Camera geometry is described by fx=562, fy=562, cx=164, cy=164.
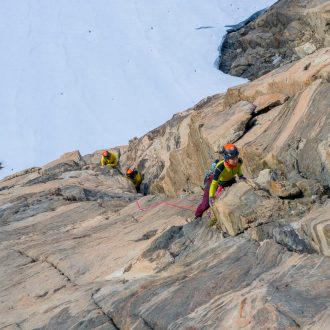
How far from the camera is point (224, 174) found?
13906 mm

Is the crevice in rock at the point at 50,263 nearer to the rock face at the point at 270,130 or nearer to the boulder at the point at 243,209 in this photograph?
the boulder at the point at 243,209

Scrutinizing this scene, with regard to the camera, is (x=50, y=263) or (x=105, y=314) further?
(x=50, y=263)

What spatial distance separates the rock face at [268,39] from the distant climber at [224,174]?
17.7 metres

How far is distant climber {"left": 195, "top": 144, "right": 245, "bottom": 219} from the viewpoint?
44.0ft

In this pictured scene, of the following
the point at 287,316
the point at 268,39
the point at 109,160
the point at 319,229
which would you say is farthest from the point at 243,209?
the point at 268,39

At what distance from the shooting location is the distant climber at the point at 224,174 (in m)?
13.4

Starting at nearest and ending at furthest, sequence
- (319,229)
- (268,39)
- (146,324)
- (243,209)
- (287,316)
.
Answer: (287,316)
(319,229)
(146,324)
(243,209)
(268,39)

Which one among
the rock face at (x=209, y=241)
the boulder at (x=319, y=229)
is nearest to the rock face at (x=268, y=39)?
the rock face at (x=209, y=241)

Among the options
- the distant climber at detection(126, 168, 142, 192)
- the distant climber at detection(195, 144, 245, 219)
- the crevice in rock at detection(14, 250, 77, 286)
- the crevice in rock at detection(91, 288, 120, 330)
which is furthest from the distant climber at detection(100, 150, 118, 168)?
the crevice in rock at detection(91, 288, 120, 330)

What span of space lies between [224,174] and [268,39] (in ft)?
86.3

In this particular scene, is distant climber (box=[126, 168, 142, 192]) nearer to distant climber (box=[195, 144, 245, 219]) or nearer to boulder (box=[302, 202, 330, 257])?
distant climber (box=[195, 144, 245, 219])

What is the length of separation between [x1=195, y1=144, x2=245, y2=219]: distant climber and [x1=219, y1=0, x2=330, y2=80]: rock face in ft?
58.1

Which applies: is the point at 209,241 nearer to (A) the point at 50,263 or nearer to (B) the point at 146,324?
(B) the point at 146,324

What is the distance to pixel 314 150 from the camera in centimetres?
1222
